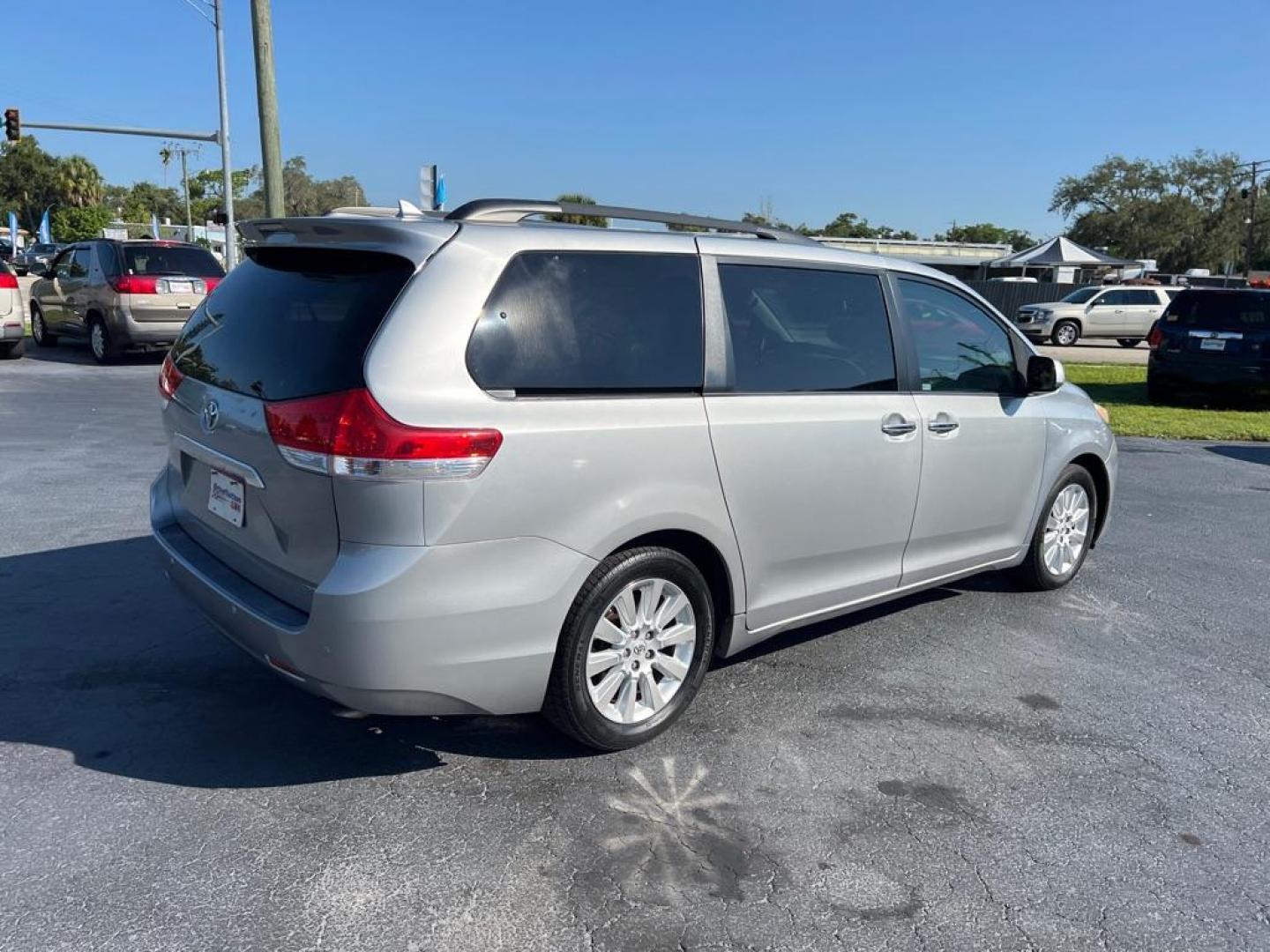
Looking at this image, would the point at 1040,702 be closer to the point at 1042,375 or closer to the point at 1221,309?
the point at 1042,375

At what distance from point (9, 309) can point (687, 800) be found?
15146mm

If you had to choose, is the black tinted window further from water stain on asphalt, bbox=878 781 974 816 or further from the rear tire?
the rear tire

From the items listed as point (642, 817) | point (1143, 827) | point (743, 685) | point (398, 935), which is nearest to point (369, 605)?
point (398, 935)

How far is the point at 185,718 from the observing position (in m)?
3.82

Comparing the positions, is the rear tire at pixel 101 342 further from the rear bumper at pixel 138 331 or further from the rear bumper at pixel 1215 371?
the rear bumper at pixel 1215 371

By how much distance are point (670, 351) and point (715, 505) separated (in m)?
0.57

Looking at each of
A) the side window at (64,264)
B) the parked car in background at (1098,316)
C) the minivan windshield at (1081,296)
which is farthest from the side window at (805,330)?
the minivan windshield at (1081,296)

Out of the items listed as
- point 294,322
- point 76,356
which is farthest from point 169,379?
point 76,356

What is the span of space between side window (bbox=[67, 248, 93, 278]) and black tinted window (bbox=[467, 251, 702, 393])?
47.2ft

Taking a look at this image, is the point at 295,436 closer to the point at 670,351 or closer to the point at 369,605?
the point at 369,605

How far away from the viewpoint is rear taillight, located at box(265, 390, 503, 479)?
9.68 feet

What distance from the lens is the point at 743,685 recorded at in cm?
434

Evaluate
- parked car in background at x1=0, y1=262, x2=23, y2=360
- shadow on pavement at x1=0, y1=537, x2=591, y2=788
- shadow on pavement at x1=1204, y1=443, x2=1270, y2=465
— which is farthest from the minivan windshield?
shadow on pavement at x1=0, y1=537, x2=591, y2=788

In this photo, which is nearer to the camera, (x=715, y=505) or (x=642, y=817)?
(x=642, y=817)
